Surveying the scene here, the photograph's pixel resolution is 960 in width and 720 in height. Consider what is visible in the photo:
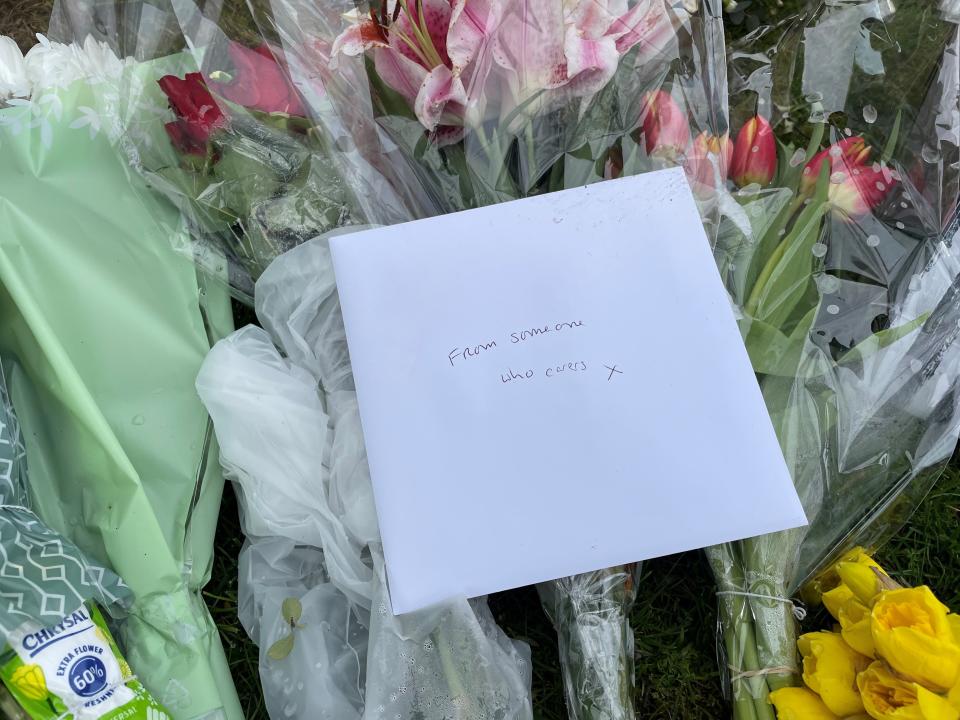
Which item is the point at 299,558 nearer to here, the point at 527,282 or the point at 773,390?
the point at 527,282

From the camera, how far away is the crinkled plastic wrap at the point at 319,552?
75 centimetres

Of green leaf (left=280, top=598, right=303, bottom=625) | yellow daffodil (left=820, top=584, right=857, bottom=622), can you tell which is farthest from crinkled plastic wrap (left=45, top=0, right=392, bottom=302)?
yellow daffodil (left=820, top=584, right=857, bottom=622)

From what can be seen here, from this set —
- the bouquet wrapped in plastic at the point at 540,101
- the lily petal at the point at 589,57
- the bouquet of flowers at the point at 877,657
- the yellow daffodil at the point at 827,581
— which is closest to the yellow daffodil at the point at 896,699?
the bouquet of flowers at the point at 877,657

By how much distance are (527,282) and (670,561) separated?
1.19ft

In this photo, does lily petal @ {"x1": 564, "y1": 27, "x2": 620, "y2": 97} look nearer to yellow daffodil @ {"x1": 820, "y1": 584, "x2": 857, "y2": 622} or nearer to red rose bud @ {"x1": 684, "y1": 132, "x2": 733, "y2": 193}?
red rose bud @ {"x1": 684, "y1": 132, "x2": 733, "y2": 193}

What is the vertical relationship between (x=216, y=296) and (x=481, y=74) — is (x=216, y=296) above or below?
below

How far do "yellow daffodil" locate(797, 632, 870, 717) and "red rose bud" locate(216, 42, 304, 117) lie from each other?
74 cm

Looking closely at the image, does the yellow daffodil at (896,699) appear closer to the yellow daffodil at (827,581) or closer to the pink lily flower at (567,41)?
the yellow daffodil at (827,581)

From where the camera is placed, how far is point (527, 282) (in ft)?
2.58

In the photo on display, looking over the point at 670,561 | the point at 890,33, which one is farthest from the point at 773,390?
the point at 890,33

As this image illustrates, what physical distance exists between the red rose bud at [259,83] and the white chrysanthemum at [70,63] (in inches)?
5.5

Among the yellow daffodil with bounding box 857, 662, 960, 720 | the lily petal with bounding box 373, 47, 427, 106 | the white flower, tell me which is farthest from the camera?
the white flower

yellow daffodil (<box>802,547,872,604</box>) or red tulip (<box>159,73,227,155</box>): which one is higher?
red tulip (<box>159,73,227,155</box>)

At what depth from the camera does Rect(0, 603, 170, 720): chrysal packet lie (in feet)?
2.24
